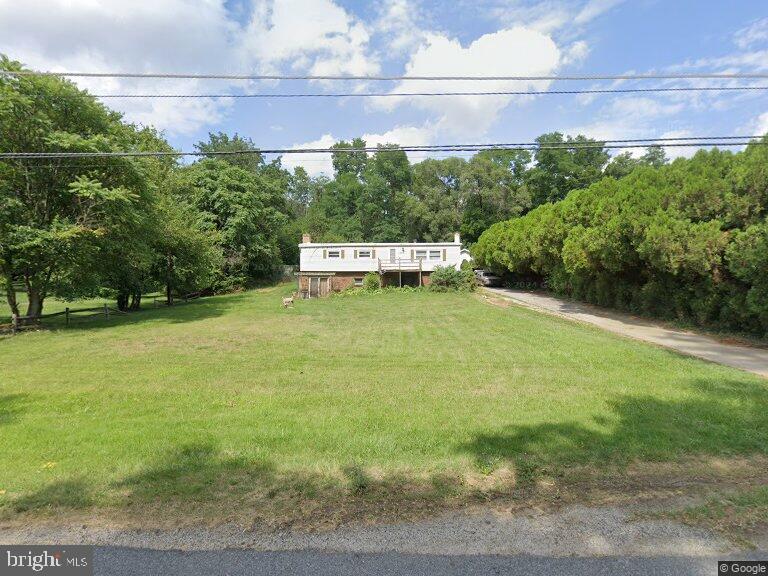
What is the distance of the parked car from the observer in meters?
35.3

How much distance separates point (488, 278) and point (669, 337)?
2421 centimetres

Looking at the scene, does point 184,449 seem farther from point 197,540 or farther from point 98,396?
point 98,396

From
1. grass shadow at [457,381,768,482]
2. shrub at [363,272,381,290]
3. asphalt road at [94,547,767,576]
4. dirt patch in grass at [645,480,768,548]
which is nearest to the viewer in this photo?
asphalt road at [94,547,767,576]

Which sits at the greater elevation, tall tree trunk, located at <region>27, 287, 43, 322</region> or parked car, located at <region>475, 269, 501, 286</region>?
parked car, located at <region>475, 269, 501, 286</region>

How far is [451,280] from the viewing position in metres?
29.4

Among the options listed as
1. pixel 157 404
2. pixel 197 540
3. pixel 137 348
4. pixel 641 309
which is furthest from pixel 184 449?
pixel 641 309

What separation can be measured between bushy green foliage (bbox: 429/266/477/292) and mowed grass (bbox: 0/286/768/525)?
61.5 ft

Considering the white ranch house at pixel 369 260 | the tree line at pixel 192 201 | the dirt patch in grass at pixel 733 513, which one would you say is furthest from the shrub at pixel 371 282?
the dirt patch in grass at pixel 733 513

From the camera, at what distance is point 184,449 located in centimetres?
427

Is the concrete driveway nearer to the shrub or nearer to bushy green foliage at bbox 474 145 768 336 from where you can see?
bushy green foliage at bbox 474 145 768 336

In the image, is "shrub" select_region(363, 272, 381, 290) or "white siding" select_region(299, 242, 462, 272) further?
"white siding" select_region(299, 242, 462, 272)

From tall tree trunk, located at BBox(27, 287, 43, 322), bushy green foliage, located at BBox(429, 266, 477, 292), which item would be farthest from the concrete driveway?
tall tree trunk, located at BBox(27, 287, 43, 322)
